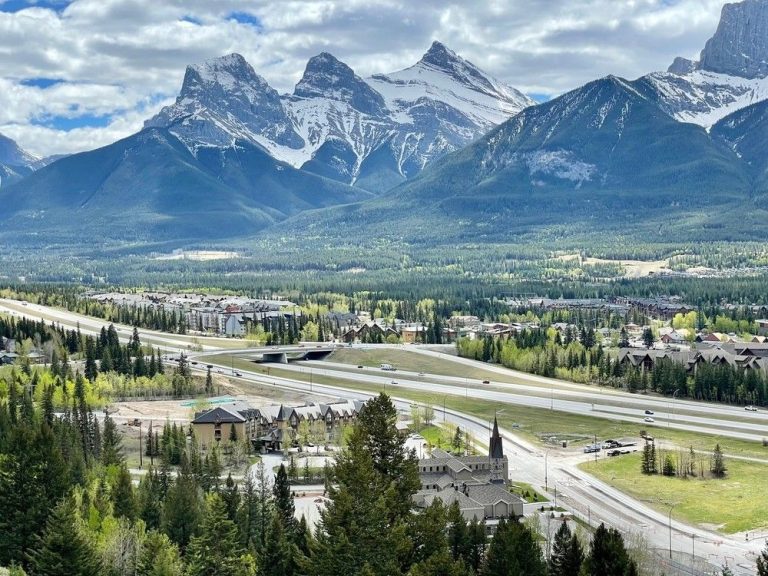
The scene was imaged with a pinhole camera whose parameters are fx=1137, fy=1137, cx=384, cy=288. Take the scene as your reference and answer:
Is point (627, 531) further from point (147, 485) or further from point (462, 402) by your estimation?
point (462, 402)

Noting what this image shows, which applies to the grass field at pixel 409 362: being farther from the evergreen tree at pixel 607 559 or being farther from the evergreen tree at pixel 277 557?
the evergreen tree at pixel 607 559

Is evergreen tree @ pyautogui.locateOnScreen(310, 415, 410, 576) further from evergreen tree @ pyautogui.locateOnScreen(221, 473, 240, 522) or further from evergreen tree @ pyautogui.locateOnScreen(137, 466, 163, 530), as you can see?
evergreen tree @ pyautogui.locateOnScreen(137, 466, 163, 530)

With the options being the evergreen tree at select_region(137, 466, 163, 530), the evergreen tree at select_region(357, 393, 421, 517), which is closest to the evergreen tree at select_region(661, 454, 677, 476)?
the evergreen tree at select_region(137, 466, 163, 530)

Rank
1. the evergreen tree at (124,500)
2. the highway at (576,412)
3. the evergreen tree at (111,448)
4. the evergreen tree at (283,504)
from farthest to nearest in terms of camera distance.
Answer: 1. the evergreen tree at (111,448)
2. the highway at (576,412)
3. the evergreen tree at (124,500)
4. the evergreen tree at (283,504)

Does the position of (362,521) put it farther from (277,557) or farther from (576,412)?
(576,412)

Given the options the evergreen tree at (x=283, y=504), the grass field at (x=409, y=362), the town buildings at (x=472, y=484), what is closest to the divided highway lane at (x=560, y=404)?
the grass field at (x=409, y=362)
